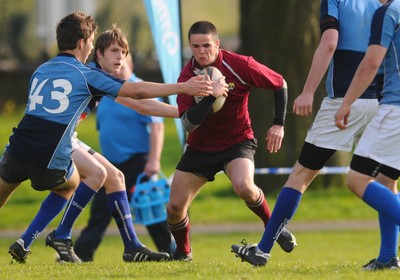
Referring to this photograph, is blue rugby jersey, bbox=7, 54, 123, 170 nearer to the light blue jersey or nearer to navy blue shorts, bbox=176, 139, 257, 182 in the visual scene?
navy blue shorts, bbox=176, 139, 257, 182

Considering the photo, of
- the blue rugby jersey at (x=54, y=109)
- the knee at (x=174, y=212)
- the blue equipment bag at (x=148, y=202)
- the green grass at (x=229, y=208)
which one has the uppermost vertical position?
the blue rugby jersey at (x=54, y=109)

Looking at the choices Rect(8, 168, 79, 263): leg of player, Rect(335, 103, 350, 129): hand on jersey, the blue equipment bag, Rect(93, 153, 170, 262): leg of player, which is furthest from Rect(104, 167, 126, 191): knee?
Rect(335, 103, 350, 129): hand on jersey

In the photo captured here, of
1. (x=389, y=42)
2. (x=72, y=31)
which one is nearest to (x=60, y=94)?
(x=72, y=31)

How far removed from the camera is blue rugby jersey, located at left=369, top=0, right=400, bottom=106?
6.97 meters

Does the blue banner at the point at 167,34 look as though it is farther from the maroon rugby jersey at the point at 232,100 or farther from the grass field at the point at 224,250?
the maroon rugby jersey at the point at 232,100

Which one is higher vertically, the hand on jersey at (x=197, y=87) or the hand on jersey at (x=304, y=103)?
the hand on jersey at (x=197, y=87)

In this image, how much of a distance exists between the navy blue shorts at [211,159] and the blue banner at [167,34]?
2.46m

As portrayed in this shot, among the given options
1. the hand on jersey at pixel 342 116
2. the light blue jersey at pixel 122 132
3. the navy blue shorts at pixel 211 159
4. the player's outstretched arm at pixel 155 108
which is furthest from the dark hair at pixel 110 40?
the hand on jersey at pixel 342 116

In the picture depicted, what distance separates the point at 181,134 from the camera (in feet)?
36.9

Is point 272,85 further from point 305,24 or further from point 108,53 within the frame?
point 305,24

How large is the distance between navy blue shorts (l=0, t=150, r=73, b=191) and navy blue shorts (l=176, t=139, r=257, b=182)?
103 centimetres

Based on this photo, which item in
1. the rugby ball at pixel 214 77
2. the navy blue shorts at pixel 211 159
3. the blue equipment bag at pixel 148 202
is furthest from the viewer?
the blue equipment bag at pixel 148 202

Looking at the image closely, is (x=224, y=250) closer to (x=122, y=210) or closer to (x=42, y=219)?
(x=122, y=210)

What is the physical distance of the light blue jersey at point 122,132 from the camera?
10953 mm
